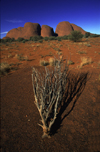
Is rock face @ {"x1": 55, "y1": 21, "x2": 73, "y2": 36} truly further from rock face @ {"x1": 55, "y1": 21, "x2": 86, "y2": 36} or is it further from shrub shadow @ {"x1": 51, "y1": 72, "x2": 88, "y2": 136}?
shrub shadow @ {"x1": 51, "y1": 72, "x2": 88, "y2": 136}

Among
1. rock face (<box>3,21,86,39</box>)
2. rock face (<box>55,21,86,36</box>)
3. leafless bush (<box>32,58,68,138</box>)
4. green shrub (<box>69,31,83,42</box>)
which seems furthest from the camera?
rock face (<box>55,21,86,36</box>)

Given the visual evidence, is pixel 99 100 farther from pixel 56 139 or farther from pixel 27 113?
pixel 27 113

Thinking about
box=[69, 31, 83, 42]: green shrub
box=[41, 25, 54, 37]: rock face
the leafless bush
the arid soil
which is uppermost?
box=[41, 25, 54, 37]: rock face

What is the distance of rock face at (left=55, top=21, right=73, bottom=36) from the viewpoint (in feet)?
187

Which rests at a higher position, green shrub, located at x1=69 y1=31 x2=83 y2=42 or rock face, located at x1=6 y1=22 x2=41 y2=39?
rock face, located at x1=6 y1=22 x2=41 y2=39

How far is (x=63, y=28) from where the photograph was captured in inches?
2277

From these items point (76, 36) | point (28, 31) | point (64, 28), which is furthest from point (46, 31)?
point (76, 36)

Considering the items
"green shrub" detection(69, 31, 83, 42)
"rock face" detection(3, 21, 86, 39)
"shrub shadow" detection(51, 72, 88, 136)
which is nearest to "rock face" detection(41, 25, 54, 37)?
"rock face" detection(3, 21, 86, 39)

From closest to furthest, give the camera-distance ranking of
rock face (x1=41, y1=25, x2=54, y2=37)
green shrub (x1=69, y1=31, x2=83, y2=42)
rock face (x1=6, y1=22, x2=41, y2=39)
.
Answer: green shrub (x1=69, y1=31, x2=83, y2=42) → rock face (x1=6, y1=22, x2=41, y2=39) → rock face (x1=41, y1=25, x2=54, y2=37)

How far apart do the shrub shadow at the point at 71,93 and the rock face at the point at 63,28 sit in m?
61.2

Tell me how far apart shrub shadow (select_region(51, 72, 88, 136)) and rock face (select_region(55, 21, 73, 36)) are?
61168 millimetres

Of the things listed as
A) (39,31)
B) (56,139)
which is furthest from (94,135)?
(39,31)

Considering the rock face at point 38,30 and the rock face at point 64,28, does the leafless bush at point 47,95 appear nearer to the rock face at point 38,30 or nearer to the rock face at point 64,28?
the rock face at point 38,30

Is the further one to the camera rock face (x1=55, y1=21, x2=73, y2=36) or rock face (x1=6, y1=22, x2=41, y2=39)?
rock face (x1=55, y1=21, x2=73, y2=36)
